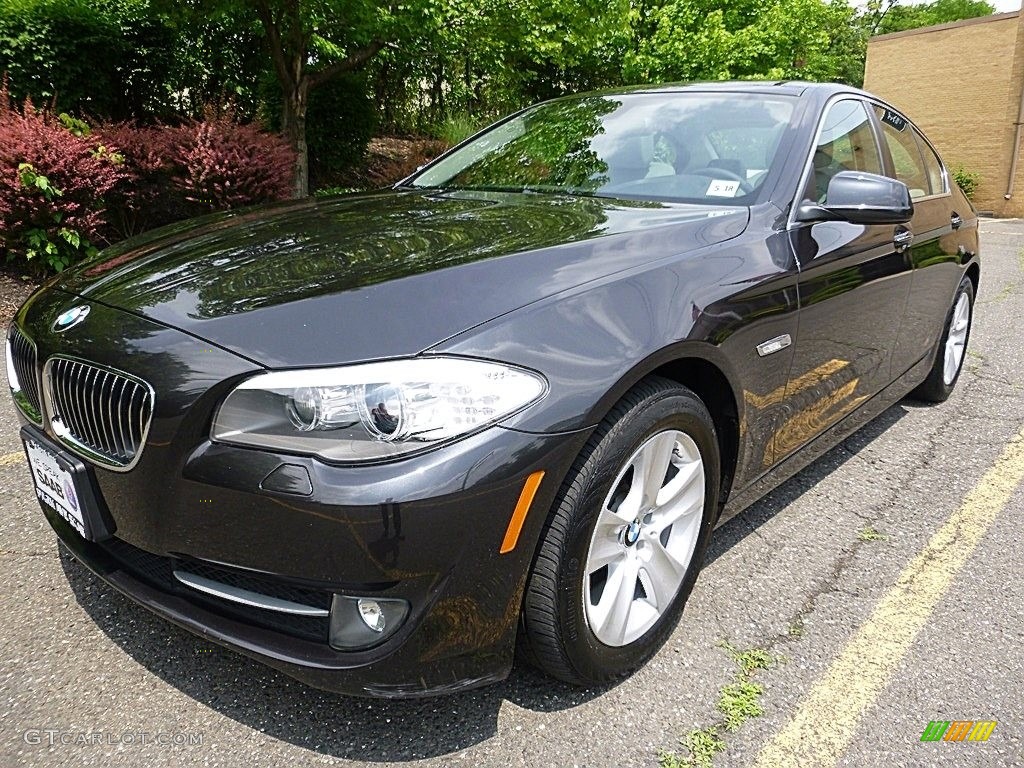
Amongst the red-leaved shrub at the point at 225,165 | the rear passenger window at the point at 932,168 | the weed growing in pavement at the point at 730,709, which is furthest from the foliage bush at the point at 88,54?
the weed growing in pavement at the point at 730,709

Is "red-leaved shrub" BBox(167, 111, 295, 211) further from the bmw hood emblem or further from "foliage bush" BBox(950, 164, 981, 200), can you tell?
"foliage bush" BBox(950, 164, 981, 200)

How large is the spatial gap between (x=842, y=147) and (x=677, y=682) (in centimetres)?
211

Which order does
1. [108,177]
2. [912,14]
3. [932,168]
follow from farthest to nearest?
[912,14] < [108,177] < [932,168]

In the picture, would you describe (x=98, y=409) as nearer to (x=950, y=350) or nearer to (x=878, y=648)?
(x=878, y=648)

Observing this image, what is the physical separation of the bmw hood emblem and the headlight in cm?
61

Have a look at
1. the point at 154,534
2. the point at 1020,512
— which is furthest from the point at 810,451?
the point at 154,534

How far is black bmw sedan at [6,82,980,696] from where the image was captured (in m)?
1.54

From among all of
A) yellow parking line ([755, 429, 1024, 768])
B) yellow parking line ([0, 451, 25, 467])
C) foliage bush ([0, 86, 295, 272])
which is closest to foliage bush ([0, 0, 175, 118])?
foliage bush ([0, 86, 295, 272])

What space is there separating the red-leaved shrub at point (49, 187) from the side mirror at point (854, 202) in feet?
17.7

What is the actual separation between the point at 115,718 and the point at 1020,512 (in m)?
3.23

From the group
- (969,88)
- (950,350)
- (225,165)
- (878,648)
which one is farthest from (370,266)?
(969,88)

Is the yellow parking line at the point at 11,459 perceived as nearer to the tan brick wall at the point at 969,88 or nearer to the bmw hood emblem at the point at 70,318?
the bmw hood emblem at the point at 70,318

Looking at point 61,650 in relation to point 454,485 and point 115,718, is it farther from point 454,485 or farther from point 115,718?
point 454,485

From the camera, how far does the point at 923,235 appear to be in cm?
342
